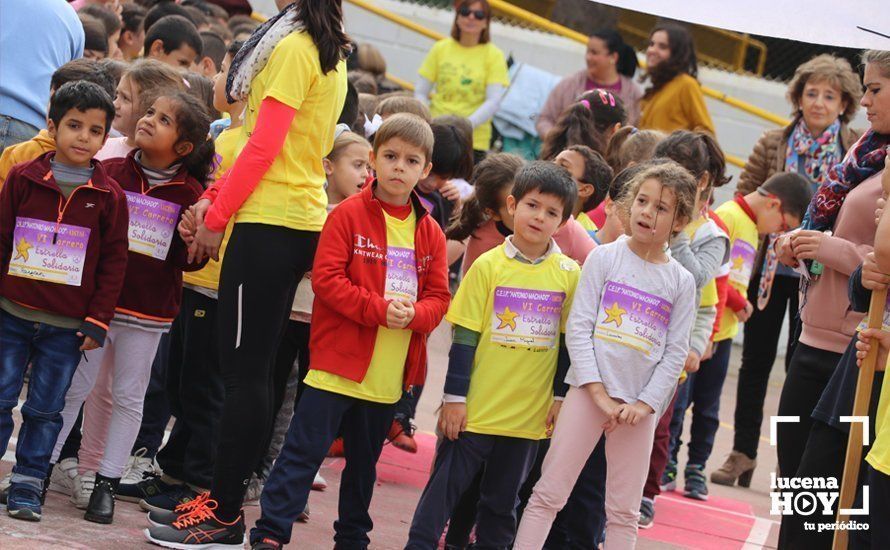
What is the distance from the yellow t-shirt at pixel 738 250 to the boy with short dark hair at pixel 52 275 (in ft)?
12.7

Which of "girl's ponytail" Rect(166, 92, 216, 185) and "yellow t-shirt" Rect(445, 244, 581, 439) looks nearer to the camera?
"yellow t-shirt" Rect(445, 244, 581, 439)

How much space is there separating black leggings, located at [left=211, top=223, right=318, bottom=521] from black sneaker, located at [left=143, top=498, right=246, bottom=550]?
1.4 inches

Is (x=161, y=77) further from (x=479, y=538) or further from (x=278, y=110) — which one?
(x=479, y=538)

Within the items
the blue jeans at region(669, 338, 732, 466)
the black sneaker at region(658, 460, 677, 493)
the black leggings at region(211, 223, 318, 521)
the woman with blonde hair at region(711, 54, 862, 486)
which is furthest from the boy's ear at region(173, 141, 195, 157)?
the woman with blonde hair at region(711, 54, 862, 486)

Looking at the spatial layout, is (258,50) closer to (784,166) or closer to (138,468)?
(138,468)

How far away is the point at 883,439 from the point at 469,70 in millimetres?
7395

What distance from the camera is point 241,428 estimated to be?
4859mm

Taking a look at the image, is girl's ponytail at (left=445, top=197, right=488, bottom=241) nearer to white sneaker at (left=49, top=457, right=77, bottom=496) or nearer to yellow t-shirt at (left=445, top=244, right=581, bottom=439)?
yellow t-shirt at (left=445, top=244, right=581, bottom=439)

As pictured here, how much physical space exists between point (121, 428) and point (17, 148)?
1200 mm

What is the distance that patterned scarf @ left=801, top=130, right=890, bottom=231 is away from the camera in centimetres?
512

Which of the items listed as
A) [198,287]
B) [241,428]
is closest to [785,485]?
[241,428]

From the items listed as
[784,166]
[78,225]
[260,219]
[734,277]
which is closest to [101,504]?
[78,225]

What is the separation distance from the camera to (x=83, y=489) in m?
5.36

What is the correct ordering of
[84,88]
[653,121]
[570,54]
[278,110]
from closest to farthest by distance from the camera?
1. [278,110]
2. [84,88]
3. [653,121]
4. [570,54]
